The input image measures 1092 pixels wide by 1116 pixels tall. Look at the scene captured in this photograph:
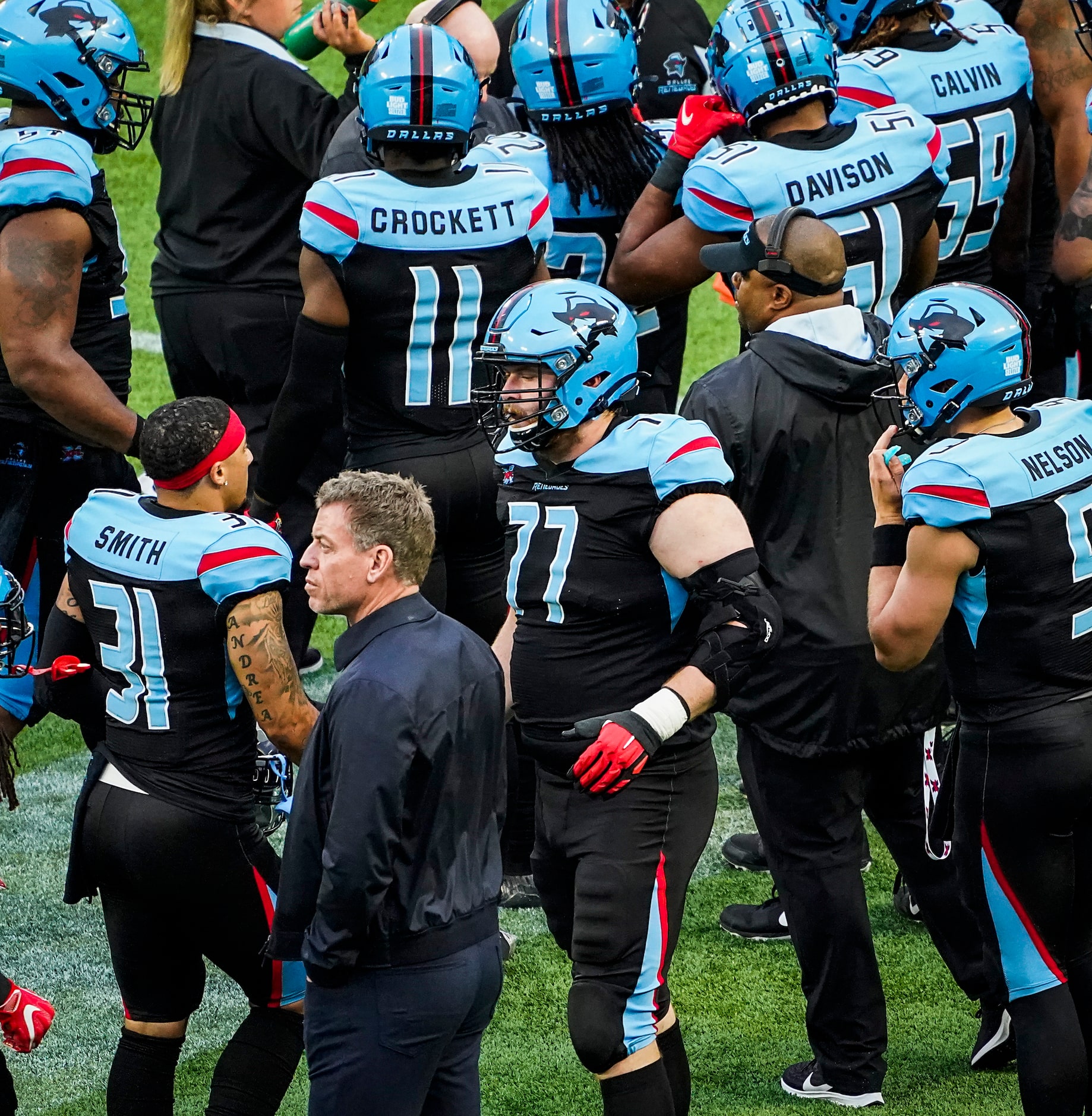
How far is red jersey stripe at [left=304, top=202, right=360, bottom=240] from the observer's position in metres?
4.71

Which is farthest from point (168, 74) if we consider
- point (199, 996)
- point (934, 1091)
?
point (934, 1091)

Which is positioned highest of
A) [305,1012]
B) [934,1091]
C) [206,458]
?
[206,458]

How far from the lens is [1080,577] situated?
3771 mm

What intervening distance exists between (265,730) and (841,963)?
1.59 meters

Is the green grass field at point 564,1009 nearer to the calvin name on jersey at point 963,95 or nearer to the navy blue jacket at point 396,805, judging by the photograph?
the navy blue jacket at point 396,805

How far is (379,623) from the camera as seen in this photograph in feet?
10.9

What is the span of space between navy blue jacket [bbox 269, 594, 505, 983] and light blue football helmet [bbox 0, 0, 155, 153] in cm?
261

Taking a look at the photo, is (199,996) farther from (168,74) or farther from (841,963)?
(168,74)

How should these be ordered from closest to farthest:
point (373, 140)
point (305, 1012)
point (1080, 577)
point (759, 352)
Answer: point (305, 1012) < point (1080, 577) < point (759, 352) < point (373, 140)

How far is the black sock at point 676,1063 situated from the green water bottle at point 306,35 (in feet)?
13.7

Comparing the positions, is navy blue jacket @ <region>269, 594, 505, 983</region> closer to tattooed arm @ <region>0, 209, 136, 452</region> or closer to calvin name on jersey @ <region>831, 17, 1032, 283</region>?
tattooed arm @ <region>0, 209, 136, 452</region>

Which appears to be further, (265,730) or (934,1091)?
(934,1091)

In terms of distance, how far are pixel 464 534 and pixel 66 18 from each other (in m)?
Result: 1.98

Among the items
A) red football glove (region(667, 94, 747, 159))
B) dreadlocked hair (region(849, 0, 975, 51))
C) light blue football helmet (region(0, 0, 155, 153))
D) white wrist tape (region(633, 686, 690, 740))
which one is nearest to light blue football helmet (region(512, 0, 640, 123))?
red football glove (region(667, 94, 747, 159))
